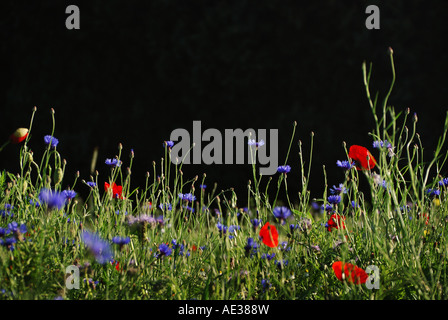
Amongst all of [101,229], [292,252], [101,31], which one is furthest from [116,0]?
[292,252]

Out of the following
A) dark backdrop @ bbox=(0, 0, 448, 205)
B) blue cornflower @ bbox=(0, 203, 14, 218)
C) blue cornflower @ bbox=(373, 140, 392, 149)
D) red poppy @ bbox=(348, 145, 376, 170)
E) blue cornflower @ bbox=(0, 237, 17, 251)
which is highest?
dark backdrop @ bbox=(0, 0, 448, 205)

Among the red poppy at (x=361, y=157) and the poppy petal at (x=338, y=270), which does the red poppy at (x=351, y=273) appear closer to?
the poppy petal at (x=338, y=270)

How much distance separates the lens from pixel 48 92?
4.23m

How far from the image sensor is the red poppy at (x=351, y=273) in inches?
59.4

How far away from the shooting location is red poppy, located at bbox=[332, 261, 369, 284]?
1510 mm

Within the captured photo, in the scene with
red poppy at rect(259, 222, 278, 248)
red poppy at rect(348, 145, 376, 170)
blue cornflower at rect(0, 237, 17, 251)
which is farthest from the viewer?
red poppy at rect(348, 145, 376, 170)

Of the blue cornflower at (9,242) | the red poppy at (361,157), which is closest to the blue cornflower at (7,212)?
the blue cornflower at (9,242)

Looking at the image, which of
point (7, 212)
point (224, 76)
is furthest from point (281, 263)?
point (224, 76)

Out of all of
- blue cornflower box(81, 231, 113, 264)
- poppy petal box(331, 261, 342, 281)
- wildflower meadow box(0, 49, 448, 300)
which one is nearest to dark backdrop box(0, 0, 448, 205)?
wildflower meadow box(0, 49, 448, 300)

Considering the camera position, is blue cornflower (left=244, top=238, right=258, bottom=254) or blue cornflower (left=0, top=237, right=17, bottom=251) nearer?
blue cornflower (left=0, top=237, right=17, bottom=251)

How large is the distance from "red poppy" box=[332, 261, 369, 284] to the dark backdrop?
97.0 inches

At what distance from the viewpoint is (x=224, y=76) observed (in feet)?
13.4

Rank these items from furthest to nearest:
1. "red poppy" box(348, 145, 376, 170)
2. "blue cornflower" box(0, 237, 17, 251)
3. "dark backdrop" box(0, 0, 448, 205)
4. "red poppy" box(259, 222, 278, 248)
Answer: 1. "dark backdrop" box(0, 0, 448, 205)
2. "red poppy" box(348, 145, 376, 170)
3. "red poppy" box(259, 222, 278, 248)
4. "blue cornflower" box(0, 237, 17, 251)

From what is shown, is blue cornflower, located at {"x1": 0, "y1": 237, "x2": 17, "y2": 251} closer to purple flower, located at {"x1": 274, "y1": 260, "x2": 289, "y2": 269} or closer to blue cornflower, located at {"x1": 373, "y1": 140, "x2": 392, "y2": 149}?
purple flower, located at {"x1": 274, "y1": 260, "x2": 289, "y2": 269}
